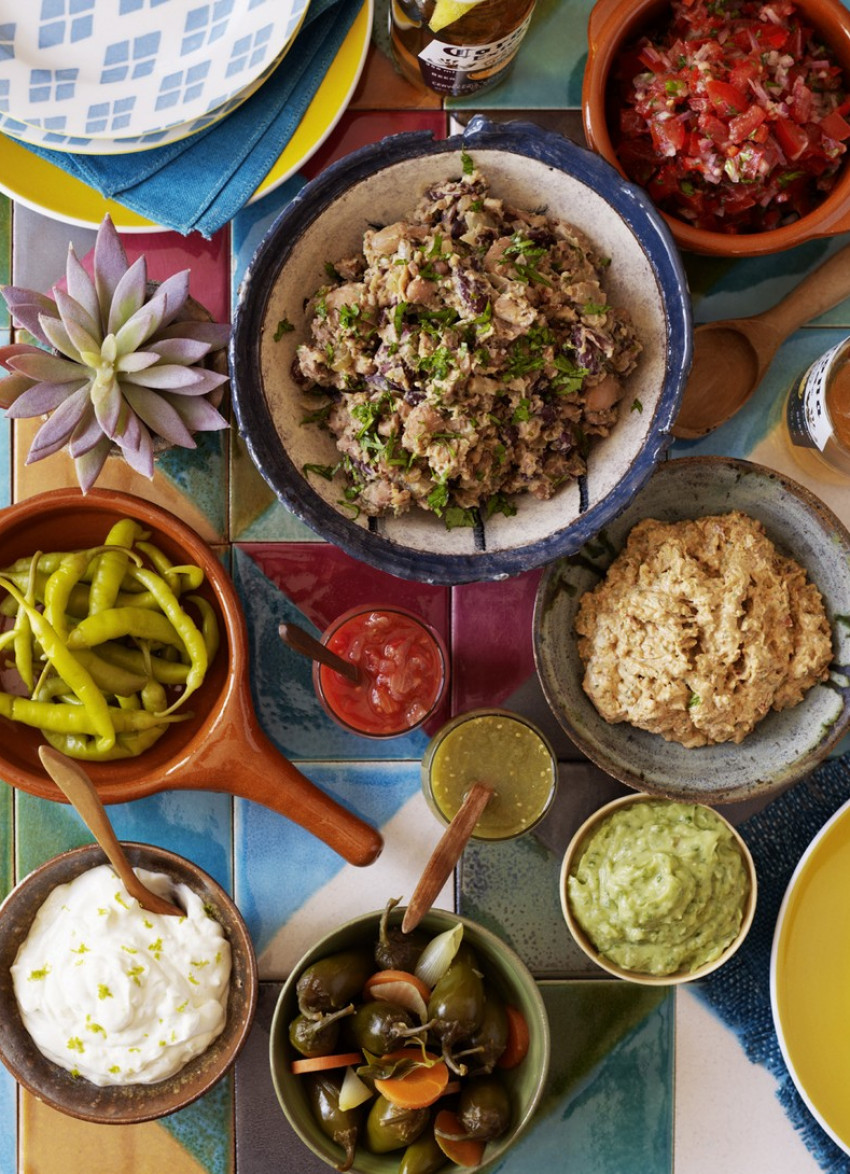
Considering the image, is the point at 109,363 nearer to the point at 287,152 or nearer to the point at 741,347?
the point at 287,152

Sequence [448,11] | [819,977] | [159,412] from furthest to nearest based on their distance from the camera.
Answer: [819,977] → [159,412] → [448,11]

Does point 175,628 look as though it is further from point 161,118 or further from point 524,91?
point 524,91

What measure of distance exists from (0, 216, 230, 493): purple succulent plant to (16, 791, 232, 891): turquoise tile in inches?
26.9

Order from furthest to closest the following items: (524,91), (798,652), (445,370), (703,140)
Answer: (524,91) → (798,652) → (703,140) → (445,370)

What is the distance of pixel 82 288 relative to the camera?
5.67ft

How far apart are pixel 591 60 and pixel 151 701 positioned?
1.37 m

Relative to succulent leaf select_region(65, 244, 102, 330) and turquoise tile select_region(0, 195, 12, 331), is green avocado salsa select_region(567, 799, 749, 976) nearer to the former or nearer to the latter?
succulent leaf select_region(65, 244, 102, 330)

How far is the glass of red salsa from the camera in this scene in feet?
6.43

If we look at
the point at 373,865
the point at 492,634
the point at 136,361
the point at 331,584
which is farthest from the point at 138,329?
the point at 373,865

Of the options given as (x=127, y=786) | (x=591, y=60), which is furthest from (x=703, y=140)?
(x=127, y=786)

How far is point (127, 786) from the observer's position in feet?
6.20

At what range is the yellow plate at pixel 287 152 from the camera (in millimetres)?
1905

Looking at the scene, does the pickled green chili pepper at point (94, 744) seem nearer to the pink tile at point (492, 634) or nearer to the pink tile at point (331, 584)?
the pink tile at point (331, 584)

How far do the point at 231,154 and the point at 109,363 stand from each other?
48 centimetres
